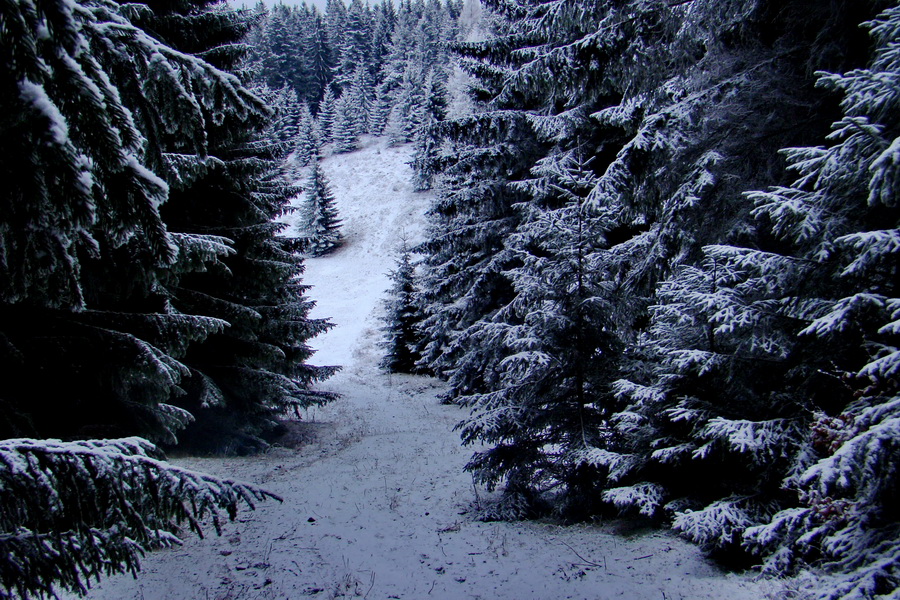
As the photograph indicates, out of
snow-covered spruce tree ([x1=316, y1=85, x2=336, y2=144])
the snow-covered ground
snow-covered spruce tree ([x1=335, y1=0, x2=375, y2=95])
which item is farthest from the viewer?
snow-covered spruce tree ([x1=335, y1=0, x2=375, y2=95])

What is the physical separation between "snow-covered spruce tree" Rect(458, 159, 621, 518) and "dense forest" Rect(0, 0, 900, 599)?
0.17ft

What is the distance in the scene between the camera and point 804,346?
4586mm

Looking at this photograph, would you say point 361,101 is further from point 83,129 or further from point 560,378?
point 83,129

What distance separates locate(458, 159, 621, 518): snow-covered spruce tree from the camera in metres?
6.81

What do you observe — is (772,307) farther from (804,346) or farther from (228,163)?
(228,163)

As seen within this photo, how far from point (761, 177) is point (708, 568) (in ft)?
15.4

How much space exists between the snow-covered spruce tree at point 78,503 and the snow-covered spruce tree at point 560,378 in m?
5.20

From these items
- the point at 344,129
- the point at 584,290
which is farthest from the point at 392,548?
the point at 344,129

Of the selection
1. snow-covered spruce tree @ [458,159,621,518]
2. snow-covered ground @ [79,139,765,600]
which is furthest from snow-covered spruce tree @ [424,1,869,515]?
snow-covered ground @ [79,139,765,600]

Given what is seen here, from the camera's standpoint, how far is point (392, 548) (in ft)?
20.2

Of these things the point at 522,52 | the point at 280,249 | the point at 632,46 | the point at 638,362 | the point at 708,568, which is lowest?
the point at 708,568

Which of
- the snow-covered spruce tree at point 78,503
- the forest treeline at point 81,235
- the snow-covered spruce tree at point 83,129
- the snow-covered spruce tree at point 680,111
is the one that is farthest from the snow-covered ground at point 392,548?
the snow-covered spruce tree at point 83,129

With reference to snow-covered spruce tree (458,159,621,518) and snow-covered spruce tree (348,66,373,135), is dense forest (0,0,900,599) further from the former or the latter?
snow-covered spruce tree (348,66,373,135)

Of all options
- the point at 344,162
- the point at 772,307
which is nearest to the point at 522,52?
the point at 772,307
